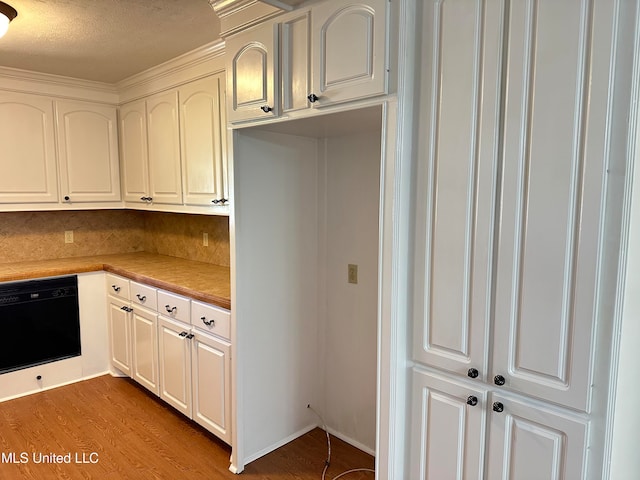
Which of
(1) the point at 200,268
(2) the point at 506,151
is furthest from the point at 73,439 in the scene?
(2) the point at 506,151

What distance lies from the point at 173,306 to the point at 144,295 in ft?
1.29

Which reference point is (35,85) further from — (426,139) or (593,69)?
(593,69)

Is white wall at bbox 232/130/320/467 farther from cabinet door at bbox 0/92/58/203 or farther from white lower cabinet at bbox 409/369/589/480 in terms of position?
cabinet door at bbox 0/92/58/203

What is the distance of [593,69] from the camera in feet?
3.63

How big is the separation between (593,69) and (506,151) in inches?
10.9

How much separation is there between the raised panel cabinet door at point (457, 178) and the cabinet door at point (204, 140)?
148 centimetres

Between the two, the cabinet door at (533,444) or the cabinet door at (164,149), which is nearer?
the cabinet door at (533,444)

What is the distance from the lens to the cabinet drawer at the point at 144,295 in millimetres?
2840

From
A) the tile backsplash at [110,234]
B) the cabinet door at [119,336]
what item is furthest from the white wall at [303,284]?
the cabinet door at [119,336]

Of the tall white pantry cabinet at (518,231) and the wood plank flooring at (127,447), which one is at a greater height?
the tall white pantry cabinet at (518,231)

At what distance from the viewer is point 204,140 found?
2717 mm

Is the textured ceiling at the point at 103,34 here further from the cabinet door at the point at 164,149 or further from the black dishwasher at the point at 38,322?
the black dishwasher at the point at 38,322

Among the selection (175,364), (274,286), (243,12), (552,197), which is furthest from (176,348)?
(552,197)

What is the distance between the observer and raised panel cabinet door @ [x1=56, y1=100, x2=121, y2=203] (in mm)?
3330
